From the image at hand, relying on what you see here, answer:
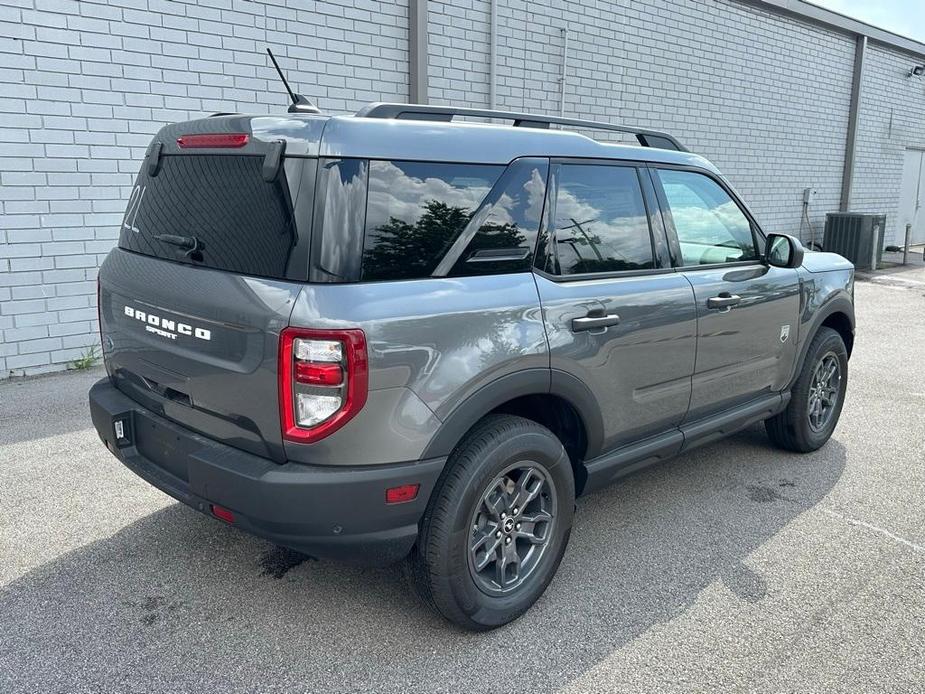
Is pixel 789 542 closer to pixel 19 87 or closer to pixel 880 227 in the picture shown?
pixel 19 87

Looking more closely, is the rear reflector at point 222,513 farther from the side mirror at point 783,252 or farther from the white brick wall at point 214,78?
the white brick wall at point 214,78

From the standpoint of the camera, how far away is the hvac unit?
14.8 meters

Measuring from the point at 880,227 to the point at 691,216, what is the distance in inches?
526

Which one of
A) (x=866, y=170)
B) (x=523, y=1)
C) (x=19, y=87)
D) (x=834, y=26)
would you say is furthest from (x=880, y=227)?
(x=19, y=87)

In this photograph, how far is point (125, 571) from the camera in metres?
3.34

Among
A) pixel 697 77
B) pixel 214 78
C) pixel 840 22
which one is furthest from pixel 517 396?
A: pixel 840 22

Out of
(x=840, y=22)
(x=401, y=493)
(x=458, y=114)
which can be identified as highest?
(x=840, y=22)

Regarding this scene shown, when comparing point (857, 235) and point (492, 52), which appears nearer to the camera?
point (492, 52)

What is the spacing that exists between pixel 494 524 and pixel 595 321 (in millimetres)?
918

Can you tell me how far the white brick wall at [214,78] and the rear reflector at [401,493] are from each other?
5236 mm

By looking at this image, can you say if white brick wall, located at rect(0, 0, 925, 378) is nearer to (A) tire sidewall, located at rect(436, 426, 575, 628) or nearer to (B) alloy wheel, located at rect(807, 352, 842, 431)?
(A) tire sidewall, located at rect(436, 426, 575, 628)

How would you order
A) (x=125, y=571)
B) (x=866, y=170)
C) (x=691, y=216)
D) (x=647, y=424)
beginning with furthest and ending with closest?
(x=866, y=170), (x=691, y=216), (x=647, y=424), (x=125, y=571)

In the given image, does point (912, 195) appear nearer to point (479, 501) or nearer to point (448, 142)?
point (448, 142)

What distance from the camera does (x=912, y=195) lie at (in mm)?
19188
